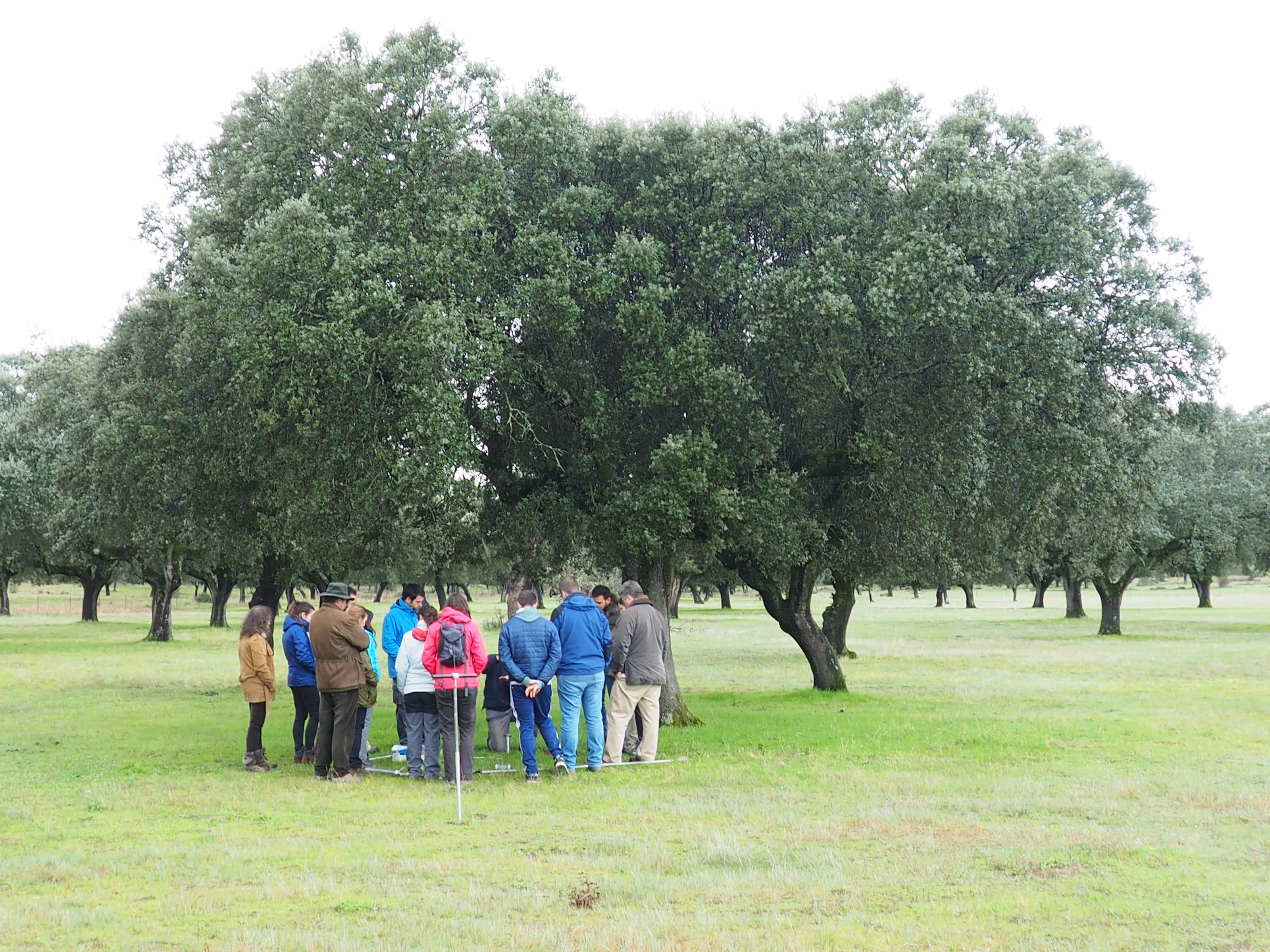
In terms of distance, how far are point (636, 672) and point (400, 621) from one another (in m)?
3.08

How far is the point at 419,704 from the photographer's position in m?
14.3

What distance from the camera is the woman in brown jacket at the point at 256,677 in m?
15.0

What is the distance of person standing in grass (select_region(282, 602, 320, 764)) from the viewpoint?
15062 millimetres

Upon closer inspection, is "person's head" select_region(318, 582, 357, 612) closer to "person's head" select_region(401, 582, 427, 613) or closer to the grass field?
"person's head" select_region(401, 582, 427, 613)

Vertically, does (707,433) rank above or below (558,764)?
above

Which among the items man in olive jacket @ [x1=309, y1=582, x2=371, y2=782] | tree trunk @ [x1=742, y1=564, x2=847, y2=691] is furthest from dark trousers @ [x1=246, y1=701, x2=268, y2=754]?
tree trunk @ [x1=742, y1=564, x2=847, y2=691]

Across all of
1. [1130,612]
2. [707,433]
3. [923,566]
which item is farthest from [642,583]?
[1130,612]

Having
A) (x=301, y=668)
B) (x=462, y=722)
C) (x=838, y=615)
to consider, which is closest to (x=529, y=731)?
(x=462, y=722)

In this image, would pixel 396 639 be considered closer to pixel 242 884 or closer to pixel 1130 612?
pixel 242 884

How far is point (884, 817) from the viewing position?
11336mm

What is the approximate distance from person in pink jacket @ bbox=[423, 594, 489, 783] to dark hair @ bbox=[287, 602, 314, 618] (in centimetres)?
208

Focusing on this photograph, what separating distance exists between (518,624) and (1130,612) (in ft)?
227

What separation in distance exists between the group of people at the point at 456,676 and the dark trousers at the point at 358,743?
0.02 meters

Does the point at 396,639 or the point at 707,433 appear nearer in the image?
the point at 396,639
